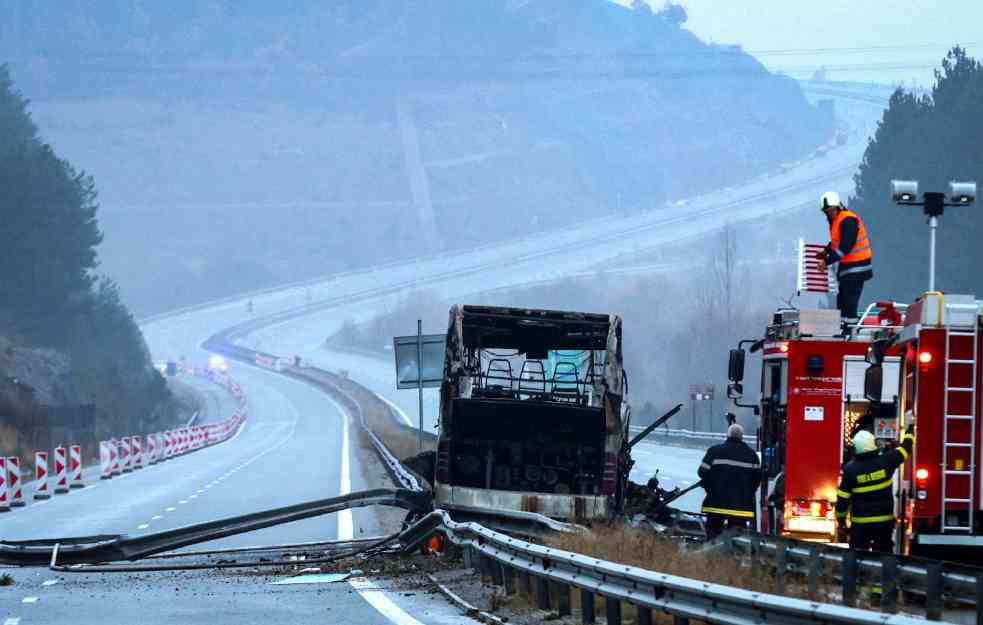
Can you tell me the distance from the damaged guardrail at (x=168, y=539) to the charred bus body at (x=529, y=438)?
5.89ft

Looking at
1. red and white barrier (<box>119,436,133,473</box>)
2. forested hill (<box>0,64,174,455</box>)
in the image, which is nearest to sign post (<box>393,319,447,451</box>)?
red and white barrier (<box>119,436,133,473</box>)

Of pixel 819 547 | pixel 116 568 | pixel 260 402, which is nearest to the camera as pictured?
pixel 819 547

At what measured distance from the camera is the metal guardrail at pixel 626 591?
29.4ft

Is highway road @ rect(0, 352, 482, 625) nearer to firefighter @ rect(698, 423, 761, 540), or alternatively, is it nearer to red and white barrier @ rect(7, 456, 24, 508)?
red and white barrier @ rect(7, 456, 24, 508)

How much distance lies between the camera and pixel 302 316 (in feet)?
538

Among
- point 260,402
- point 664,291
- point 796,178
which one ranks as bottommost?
point 260,402

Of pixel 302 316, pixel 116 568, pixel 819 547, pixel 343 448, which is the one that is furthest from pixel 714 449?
pixel 302 316

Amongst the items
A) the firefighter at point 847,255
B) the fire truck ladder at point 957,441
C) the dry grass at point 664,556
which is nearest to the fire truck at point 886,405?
the fire truck ladder at point 957,441

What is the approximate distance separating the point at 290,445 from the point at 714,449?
53.1m

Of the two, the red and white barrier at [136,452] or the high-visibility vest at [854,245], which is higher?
the high-visibility vest at [854,245]

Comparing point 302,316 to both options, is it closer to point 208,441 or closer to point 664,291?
point 664,291

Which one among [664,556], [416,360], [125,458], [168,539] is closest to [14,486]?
[416,360]

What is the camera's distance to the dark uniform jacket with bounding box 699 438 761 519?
1648 centimetres

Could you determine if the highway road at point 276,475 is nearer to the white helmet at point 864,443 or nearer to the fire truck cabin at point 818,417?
the white helmet at point 864,443
